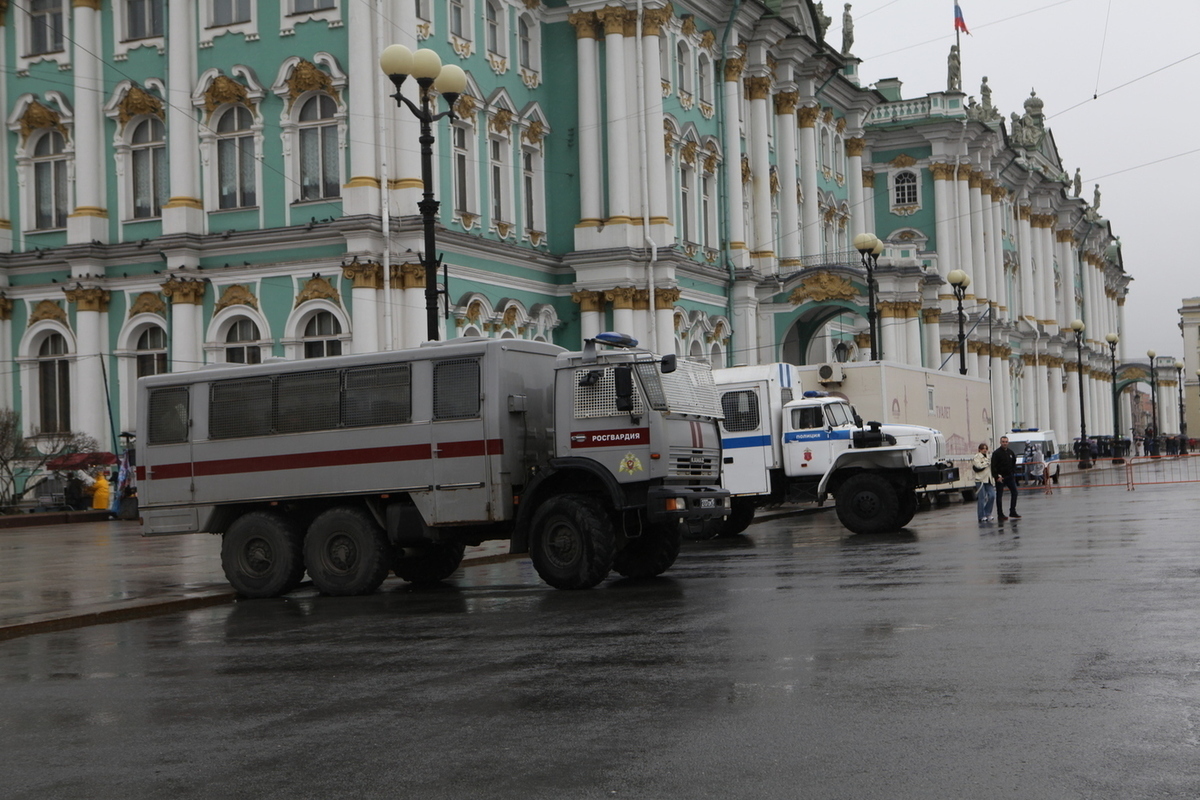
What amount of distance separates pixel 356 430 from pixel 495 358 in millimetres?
2062

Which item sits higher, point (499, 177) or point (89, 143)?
point (89, 143)

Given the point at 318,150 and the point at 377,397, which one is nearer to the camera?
the point at 377,397

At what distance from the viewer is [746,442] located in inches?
1168

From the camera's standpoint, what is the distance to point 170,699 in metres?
10.7

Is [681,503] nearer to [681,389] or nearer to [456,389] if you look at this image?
[681,389]

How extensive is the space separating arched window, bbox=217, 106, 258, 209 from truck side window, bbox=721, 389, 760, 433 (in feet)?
56.2

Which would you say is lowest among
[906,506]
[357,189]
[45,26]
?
[906,506]

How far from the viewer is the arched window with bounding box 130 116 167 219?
139 feet

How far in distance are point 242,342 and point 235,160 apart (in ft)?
16.4

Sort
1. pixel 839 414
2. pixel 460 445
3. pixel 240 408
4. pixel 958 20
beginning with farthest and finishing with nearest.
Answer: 1. pixel 958 20
2. pixel 839 414
3. pixel 240 408
4. pixel 460 445

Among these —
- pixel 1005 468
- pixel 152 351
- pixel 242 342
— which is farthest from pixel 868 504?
pixel 152 351

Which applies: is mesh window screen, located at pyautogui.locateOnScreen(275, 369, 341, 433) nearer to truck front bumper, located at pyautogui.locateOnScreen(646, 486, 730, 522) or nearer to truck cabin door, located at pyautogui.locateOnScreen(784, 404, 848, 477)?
truck front bumper, located at pyautogui.locateOnScreen(646, 486, 730, 522)

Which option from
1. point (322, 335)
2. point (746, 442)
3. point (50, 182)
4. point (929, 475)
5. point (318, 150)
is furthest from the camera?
point (50, 182)

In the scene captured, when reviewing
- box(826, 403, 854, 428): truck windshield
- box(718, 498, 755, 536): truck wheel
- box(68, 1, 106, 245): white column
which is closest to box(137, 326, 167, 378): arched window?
box(68, 1, 106, 245): white column
